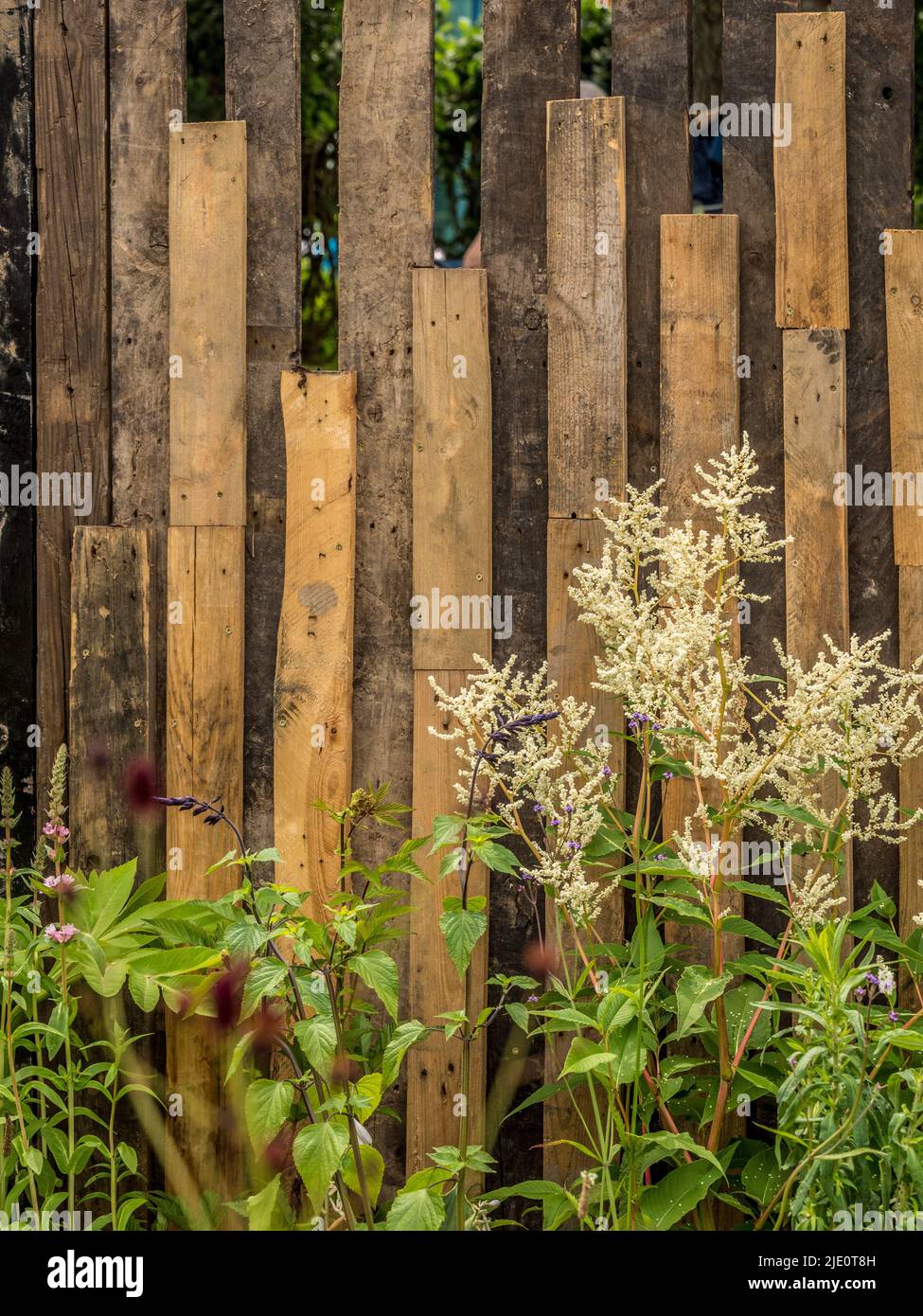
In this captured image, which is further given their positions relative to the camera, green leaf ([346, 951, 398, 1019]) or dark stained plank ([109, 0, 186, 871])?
dark stained plank ([109, 0, 186, 871])

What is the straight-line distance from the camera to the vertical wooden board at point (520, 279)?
2.65 metres

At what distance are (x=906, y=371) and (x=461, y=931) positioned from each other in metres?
1.70

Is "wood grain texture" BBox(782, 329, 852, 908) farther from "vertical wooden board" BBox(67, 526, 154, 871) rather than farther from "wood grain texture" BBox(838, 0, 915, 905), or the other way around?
"vertical wooden board" BBox(67, 526, 154, 871)

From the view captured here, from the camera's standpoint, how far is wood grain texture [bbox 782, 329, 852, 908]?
261 cm

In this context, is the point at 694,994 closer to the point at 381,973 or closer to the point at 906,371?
the point at 381,973

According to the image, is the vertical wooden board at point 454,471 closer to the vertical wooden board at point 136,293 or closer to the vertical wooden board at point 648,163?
the vertical wooden board at point 648,163

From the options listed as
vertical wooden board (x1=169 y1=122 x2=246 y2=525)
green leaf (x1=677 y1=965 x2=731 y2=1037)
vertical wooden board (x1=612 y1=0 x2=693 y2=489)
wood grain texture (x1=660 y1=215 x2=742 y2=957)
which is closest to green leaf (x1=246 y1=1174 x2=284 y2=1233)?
green leaf (x1=677 y1=965 x2=731 y2=1037)

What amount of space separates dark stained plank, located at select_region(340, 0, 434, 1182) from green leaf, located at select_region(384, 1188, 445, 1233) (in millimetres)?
827

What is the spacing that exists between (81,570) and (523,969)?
140 centimetres

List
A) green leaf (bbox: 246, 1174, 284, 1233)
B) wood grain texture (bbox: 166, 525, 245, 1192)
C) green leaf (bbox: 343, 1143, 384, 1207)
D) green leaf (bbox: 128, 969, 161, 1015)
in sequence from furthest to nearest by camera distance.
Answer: wood grain texture (bbox: 166, 525, 245, 1192), green leaf (bbox: 128, 969, 161, 1015), green leaf (bbox: 343, 1143, 384, 1207), green leaf (bbox: 246, 1174, 284, 1233)

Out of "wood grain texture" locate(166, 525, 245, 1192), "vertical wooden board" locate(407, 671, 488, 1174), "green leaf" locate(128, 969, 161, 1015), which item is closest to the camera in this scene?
"green leaf" locate(128, 969, 161, 1015)

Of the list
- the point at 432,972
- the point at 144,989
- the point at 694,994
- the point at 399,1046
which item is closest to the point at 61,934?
the point at 144,989

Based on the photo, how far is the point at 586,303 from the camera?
261 centimetres

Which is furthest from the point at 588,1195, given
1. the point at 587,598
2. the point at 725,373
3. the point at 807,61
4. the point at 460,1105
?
the point at 807,61
